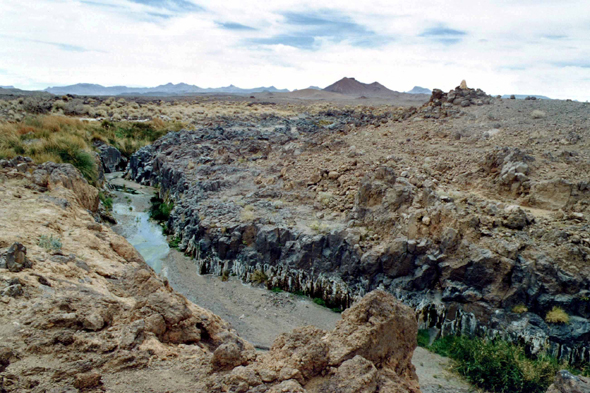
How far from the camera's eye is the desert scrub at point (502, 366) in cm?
736

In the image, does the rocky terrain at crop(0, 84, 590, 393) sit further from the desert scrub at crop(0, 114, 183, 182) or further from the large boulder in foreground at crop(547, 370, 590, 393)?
the desert scrub at crop(0, 114, 183, 182)

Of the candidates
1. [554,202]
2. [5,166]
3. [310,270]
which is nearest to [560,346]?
[554,202]

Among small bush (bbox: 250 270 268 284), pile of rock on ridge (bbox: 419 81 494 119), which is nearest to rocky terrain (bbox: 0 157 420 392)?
small bush (bbox: 250 270 268 284)

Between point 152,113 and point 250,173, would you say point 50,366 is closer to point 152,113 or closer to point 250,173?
point 250,173

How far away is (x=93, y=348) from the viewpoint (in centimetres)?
411

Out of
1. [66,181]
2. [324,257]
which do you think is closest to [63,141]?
[66,181]

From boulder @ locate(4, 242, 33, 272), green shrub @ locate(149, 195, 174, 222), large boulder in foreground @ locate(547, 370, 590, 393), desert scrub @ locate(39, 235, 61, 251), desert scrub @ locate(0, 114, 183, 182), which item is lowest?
green shrub @ locate(149, 195, 174, 222)

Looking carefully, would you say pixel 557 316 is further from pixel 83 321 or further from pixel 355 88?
pixel 355 88

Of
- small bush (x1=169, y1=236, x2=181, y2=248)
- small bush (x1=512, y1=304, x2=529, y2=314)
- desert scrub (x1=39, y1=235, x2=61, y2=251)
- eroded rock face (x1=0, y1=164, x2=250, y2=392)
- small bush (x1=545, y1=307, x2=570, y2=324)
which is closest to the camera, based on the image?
eroded rock face (x1=0, y1=164, x2=250, y2=392)

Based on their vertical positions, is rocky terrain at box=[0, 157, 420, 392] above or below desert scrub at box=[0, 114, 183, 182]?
below

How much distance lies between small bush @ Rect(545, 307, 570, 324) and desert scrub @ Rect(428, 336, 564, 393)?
81 cm

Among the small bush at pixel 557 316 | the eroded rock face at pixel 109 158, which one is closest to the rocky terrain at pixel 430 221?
the small bush at pixel 557 316

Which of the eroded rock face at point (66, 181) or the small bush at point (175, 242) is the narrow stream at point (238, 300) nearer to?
the small bush at point (175, 242)

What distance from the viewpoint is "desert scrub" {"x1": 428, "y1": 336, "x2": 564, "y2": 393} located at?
24.1ft
